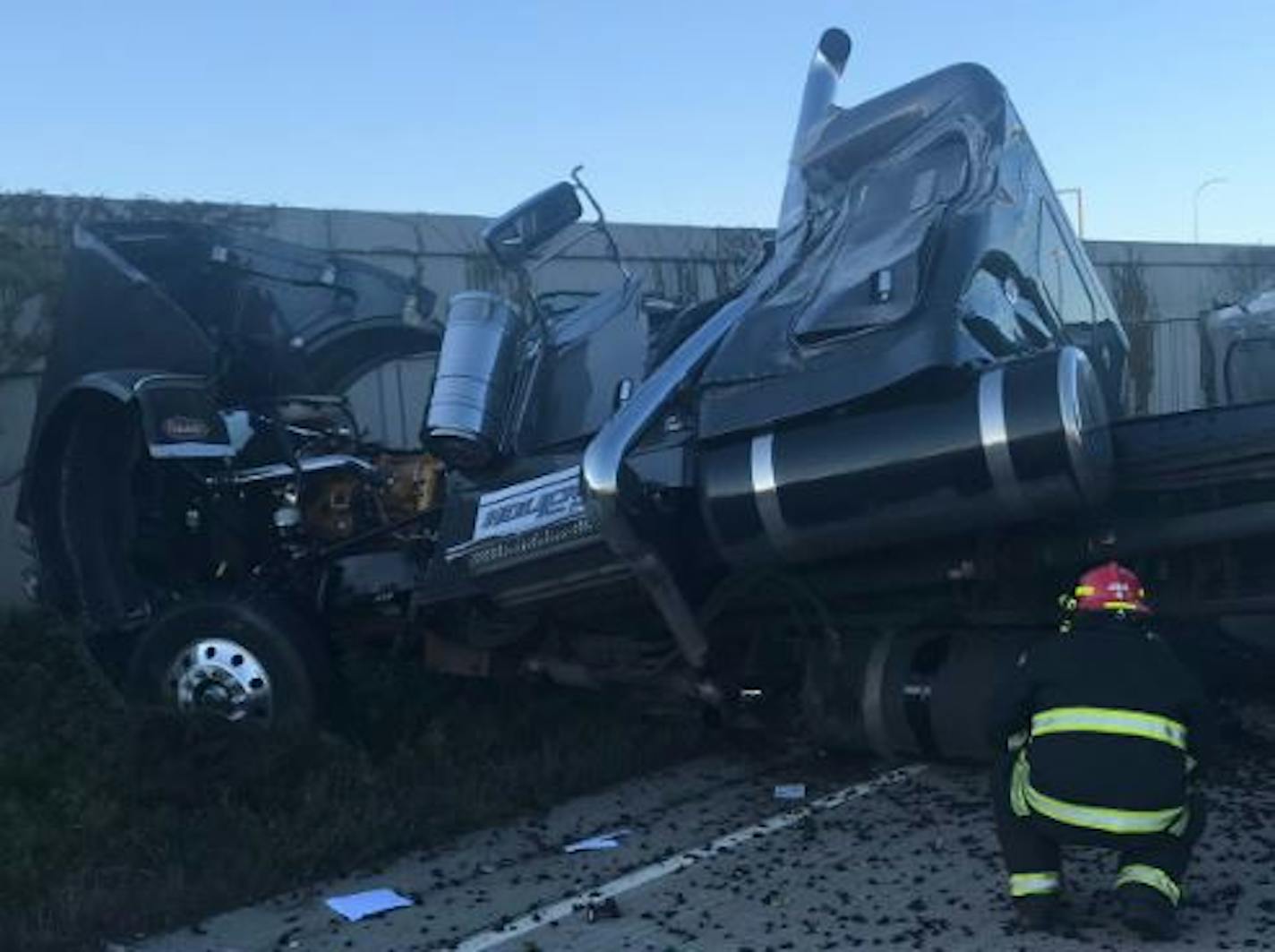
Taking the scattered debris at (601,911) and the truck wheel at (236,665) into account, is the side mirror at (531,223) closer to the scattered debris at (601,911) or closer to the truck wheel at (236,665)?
the truck wheel at (236,665)

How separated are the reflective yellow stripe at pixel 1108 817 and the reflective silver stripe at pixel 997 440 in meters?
0.94

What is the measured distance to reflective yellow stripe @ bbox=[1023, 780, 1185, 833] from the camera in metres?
4.33

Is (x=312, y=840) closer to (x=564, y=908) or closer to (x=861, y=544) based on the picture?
(x=564, y=908)

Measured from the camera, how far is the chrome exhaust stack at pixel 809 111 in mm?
6211

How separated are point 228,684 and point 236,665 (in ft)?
0.27

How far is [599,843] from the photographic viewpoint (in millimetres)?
5645

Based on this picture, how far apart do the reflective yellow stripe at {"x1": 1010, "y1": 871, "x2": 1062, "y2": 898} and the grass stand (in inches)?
85.9

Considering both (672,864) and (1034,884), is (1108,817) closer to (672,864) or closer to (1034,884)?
(1034,884)

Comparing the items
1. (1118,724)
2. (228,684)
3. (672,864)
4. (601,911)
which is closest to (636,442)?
(672,864)

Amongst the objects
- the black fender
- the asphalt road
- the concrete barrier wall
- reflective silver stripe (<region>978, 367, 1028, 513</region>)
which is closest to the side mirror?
the concrete barrier wall

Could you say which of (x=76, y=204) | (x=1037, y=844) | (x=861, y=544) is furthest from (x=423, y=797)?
(x=76, y=204)

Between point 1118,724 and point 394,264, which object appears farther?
point 394,264

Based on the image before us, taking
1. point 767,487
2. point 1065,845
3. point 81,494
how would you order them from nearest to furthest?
point 1065,845 → point 767,487 → point 81,494

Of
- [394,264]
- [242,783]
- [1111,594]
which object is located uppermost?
[394,264]
